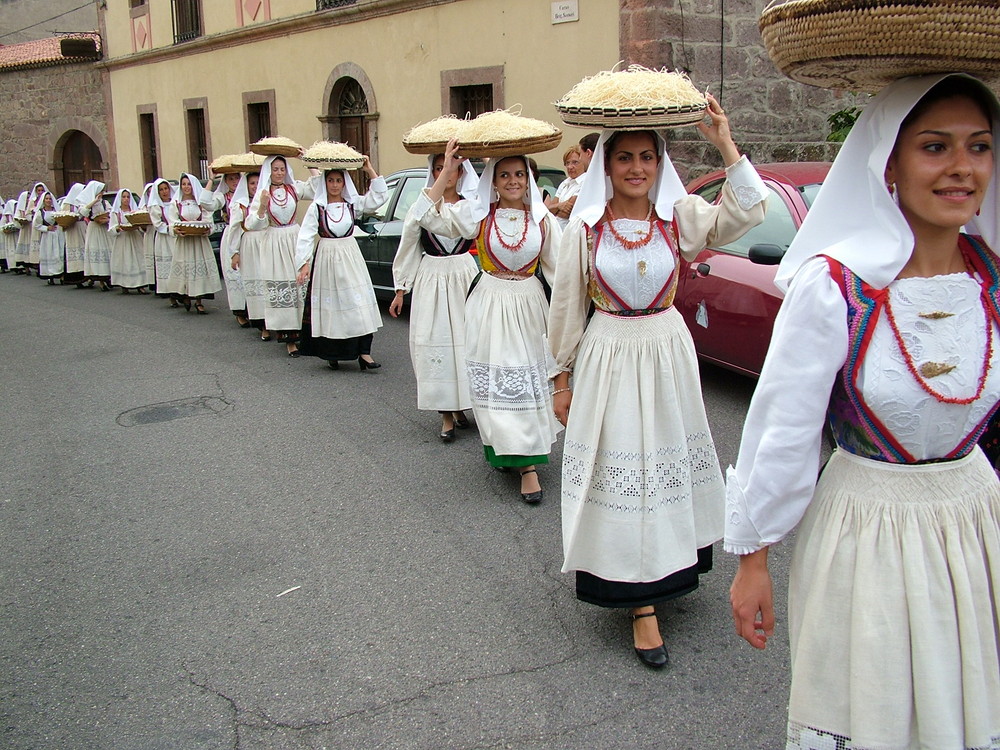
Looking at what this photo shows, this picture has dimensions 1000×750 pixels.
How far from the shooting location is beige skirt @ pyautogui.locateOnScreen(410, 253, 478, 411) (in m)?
6.74

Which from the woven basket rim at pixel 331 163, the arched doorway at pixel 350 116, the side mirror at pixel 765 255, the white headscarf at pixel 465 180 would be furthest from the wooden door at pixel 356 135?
the side mirror at pixel 765 255

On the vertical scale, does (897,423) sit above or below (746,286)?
above

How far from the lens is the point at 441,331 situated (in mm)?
6809

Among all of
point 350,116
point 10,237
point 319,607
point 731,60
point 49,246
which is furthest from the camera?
point 10,237

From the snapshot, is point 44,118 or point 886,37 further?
point 44,118

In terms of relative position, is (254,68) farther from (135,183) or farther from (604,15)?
(604,15)

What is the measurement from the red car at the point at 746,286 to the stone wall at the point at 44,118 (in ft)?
83.1

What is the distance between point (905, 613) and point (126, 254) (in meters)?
16.0

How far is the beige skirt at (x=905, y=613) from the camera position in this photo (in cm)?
196

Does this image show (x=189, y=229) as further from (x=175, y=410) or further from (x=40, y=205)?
(x=40, y=205)

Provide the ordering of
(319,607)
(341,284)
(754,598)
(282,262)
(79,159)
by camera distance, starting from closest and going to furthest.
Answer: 1. (754,598)
2. (319,607)
3. (341,284)
4. (282,262)
5. (79,159)

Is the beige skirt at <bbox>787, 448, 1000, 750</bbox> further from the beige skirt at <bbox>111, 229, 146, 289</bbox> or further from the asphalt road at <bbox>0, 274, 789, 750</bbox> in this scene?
the beige skirt at <bbox>111, 229, 146, 289</bbox>

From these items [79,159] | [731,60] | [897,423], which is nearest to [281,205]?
[731,60]

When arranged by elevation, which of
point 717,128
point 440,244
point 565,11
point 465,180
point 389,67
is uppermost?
point 565,11
